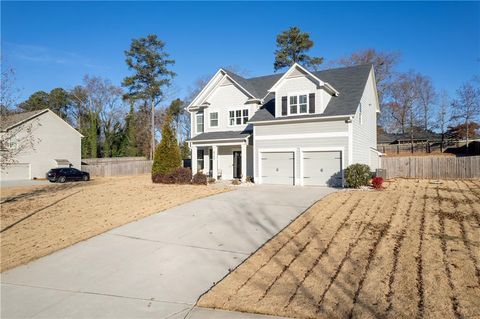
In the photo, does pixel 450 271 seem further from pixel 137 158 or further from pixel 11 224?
pixel 137 158

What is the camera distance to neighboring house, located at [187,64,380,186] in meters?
18.0

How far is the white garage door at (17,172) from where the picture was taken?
31.8 m

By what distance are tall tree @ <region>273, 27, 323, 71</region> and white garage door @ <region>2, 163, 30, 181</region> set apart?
109ft

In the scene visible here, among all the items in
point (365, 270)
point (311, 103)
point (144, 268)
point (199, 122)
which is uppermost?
point (311, 103)

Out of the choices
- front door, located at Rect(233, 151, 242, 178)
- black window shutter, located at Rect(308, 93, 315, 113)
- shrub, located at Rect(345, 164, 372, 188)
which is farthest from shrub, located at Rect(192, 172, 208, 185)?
shrub, located at Rect(345, 164, 372, 188)

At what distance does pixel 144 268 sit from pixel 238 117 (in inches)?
707

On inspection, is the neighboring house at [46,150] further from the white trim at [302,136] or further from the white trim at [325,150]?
the white trim at [325,150]

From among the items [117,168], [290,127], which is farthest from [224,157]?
[117,168]

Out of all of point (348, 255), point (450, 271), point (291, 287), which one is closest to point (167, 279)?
point (291, 287)

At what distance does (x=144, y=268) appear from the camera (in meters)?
6.72

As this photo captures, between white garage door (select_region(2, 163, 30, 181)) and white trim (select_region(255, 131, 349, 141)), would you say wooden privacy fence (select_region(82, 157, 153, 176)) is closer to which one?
white garage door (select_region(2, 163, 30, 181))

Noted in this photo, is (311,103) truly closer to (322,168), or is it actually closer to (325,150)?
(325,150)

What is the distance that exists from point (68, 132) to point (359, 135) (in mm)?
34271

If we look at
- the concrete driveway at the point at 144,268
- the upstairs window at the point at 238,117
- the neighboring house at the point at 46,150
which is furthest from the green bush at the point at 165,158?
the neighboring house at the point at 46,150
